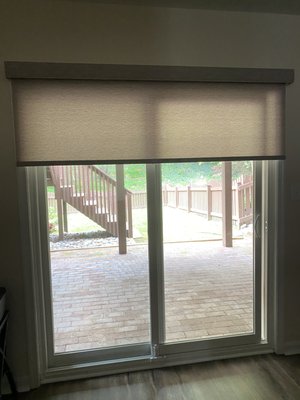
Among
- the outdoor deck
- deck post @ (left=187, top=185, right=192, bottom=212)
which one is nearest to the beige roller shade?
deck post @ (left=187, top=185, right=192, bottom=212)

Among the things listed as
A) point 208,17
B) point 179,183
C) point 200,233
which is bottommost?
point 200,233

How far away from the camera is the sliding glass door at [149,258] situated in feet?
7.32

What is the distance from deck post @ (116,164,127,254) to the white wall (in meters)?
0.72

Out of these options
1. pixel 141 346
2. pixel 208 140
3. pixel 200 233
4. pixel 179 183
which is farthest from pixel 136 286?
pixel 208 140

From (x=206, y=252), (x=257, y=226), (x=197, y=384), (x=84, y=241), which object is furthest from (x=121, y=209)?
(x=197, y=384)

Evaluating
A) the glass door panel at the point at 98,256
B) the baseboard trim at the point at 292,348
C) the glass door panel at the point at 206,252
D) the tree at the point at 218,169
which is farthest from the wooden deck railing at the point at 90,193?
the baseboard trim at the point at 292,348

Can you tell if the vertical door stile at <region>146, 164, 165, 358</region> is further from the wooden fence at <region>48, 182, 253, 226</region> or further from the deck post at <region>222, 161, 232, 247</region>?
the deck post at <region>222, 161, 232, 247</region>

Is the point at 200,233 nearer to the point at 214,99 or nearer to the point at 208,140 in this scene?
the point at 208,140

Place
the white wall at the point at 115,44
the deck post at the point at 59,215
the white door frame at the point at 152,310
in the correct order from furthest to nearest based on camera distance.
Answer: the deck post at the point at 59,215 < the white door frame at the point at 152,310 < the white wall at the point at 115,44

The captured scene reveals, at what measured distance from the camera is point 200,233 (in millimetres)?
2404

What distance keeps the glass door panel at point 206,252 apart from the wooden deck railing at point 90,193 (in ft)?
1.27

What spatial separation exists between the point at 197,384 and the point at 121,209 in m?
1.35

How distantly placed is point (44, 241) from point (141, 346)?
1113mm

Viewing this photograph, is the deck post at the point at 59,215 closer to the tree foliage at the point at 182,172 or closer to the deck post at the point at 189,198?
the tree foliage at the point at 182,172
